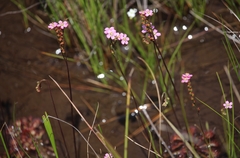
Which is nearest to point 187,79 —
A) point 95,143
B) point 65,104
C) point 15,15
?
point 95,143

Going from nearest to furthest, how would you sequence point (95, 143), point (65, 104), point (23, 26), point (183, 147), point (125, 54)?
point (183, 147) → point (95, 143) → point (65, 104) → point (125, 54) → point (23, 26)

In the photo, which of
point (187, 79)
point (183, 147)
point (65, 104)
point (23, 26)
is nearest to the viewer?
point (187, 79)

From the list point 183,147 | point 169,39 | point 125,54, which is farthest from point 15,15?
point 183,147

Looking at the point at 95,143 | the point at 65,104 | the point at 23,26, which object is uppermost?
the point at 23,26

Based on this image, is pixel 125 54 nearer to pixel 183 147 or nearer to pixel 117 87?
pixel 117 87

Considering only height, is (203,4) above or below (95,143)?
above

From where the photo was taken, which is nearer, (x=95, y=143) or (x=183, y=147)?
(x=183, y=147)
